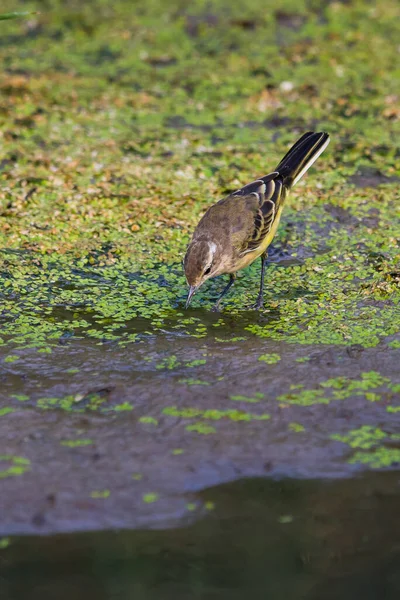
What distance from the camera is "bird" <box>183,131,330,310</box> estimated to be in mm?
7086

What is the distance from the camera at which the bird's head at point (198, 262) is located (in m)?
7.01

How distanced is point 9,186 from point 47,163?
0.70 metres

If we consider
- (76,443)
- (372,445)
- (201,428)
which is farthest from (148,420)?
(372,445)

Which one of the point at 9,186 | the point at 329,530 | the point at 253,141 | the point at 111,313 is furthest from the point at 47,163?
the point at 329,530

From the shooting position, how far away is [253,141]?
11078 mm

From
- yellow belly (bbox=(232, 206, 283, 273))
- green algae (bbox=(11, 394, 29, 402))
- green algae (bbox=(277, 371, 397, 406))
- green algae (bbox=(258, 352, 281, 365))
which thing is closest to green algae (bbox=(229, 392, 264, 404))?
green algae (bbox=(277, 371, 397, 406))

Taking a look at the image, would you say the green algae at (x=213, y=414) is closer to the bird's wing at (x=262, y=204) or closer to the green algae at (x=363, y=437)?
the green algae at (x=363, y=437)

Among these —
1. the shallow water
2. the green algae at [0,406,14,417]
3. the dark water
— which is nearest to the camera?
the dark water

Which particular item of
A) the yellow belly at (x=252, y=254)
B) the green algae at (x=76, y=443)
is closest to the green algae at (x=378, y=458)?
the green algae at (x=76, y=443)

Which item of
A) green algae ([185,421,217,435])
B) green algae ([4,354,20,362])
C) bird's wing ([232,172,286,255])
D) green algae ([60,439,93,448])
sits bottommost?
green algae ([185,421,217,435])

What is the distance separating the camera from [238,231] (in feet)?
24.6

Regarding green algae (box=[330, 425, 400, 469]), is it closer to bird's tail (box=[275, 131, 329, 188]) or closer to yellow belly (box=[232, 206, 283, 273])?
yellow belly (box=[232, 206, 283, 273])

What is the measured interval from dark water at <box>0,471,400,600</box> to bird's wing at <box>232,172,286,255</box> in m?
2.64

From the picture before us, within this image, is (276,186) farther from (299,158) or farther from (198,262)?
(198,262)
